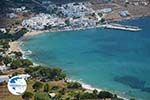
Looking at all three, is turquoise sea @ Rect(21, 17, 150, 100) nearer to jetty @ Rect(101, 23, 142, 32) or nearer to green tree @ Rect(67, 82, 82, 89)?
jetty @ Rect(101, 23, 142, 32)

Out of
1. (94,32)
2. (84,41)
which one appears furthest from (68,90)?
(94,32)

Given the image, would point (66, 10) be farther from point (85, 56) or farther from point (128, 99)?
point (128, 99)

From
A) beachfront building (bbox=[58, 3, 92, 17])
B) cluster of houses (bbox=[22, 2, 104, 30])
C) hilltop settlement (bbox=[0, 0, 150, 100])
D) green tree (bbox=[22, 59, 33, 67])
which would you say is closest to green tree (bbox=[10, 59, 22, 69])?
hilltop settlement (bbox=[0, 0, 150, 100])

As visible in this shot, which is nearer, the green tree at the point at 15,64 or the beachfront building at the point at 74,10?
the green tree at the point at 15,64

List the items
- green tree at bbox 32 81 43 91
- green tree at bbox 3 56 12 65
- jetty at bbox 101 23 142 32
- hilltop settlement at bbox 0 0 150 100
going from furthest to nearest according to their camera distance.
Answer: jetty at bbox 101 23 142 32 → green tree at bbox 3 56 12 65 → hilltop settlement at bbox 0 0 150 100 → green tree at bbox 32 81 43 91

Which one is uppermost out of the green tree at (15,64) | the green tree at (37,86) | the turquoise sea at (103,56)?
the green tree at (37,86)

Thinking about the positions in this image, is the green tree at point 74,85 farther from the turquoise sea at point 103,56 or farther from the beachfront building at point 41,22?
the beachfront building at point 41,22

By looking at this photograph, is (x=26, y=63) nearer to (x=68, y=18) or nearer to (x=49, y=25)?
(x=49, y=25)
